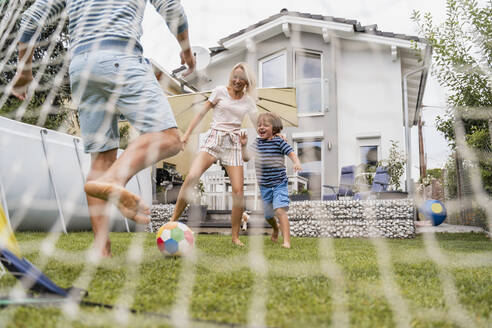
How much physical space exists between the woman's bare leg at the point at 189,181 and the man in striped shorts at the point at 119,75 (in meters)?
1.11

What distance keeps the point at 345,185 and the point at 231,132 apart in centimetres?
409

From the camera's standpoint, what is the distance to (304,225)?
4824 millimetres

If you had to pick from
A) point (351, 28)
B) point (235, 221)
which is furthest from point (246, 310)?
point (351, 28)

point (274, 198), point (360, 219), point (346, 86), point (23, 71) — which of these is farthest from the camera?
point (346, 86)

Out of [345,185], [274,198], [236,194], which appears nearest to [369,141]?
[345,185]

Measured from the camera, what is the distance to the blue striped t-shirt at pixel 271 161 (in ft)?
10.6

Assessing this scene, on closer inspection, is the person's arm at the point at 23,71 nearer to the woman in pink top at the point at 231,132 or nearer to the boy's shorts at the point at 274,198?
the woman in pink top at the point at 231,132

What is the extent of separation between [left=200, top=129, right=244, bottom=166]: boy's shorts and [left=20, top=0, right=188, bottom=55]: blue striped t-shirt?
134cm

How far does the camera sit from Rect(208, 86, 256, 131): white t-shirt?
3.06 m

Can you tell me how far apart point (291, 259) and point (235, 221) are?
988 millimetres

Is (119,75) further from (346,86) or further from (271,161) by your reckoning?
(346,86)

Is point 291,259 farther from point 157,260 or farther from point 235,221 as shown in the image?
point 235,221

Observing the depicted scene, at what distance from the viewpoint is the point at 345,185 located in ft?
22.1

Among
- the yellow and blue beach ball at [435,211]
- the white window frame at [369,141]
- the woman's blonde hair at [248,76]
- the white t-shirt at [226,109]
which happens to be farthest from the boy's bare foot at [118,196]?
the white window frame at [369,141]
